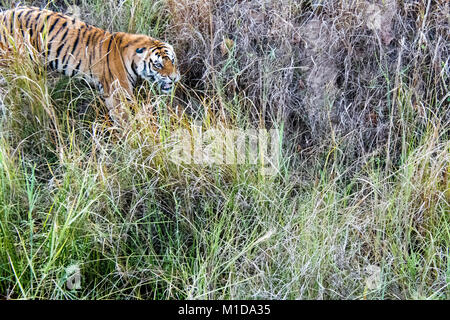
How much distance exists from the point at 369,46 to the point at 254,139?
1007mm

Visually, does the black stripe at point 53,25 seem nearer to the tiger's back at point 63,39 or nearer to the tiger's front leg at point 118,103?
the tiger's back at point 63,39

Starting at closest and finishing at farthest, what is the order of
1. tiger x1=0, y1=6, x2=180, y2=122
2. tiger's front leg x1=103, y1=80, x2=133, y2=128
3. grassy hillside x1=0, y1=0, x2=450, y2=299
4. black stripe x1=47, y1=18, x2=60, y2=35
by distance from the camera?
1. grassy hillside x1=0, y1=0, x2=450, y2=299
2. tiger's front leg x1=103, y1=80, x2=133, y2=128
3. tiger x1=0, y1=6, x2=180, y2=122
4. black stripe x1=47, y1=18, x2=60, y2=35

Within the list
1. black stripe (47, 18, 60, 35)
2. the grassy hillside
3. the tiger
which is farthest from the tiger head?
black stripe (47, 18, 60, 35)

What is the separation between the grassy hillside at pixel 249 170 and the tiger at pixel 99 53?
0.12 m

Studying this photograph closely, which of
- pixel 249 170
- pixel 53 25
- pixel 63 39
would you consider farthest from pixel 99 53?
pixel 249 170

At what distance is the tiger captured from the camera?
3.40 meters

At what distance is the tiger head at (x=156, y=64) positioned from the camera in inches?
134

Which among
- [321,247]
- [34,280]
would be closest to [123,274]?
[34,280]

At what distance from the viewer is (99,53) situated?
3.44 m

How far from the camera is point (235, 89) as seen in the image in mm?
3463

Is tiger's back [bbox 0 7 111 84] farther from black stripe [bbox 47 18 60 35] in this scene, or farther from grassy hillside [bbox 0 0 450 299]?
grassy hillside [bbox 0 0 450 299]

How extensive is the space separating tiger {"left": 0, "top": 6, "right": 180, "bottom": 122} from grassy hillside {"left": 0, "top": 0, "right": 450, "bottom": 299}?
120mm

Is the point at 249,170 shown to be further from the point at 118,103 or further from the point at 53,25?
the point at 53,25

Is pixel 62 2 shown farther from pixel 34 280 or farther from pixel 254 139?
pixel 34 280
